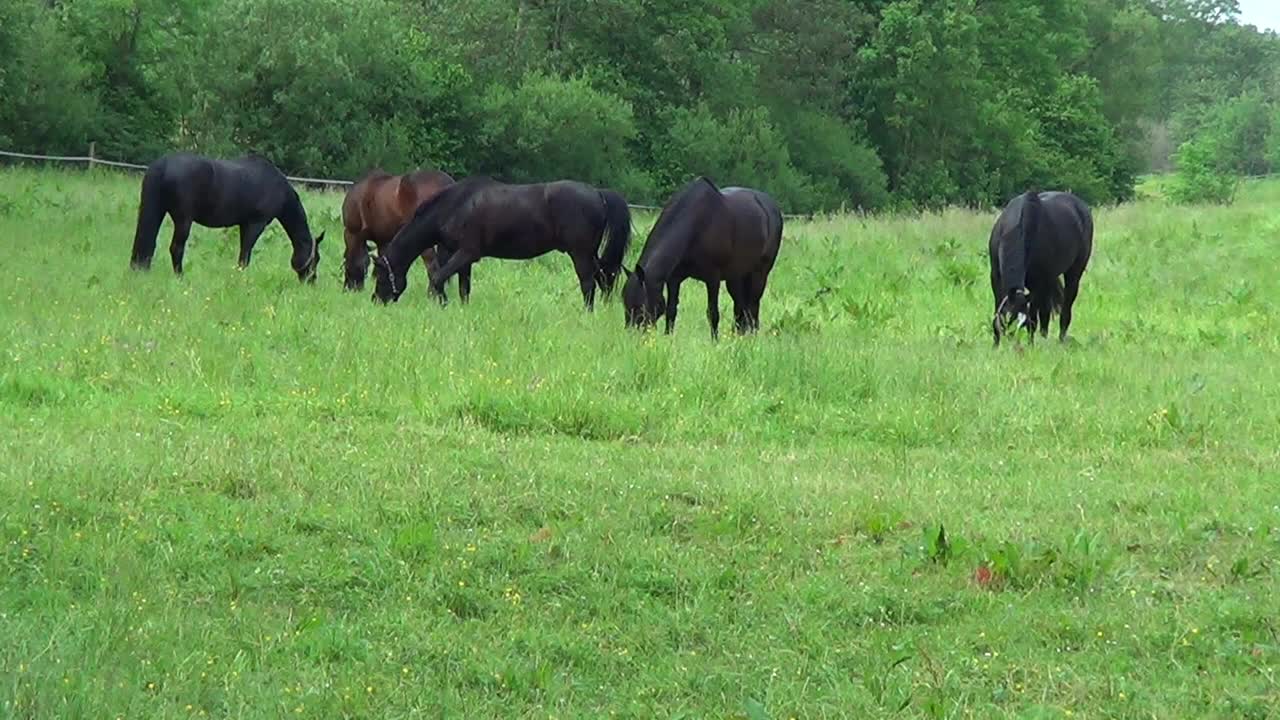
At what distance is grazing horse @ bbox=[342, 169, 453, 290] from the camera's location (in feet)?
60.7


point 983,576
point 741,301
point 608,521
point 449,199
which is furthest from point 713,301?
point 983,576

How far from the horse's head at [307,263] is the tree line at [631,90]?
74.1ft

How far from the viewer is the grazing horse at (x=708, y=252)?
45.4ft

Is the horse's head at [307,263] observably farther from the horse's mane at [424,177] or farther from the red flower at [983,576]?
the red flower at [983,576]

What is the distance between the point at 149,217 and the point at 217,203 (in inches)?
45.7

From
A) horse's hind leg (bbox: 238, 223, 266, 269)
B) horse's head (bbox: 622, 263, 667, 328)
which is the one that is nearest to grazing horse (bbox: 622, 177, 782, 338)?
horse's head (bbox: 622, 263, 667, 328)

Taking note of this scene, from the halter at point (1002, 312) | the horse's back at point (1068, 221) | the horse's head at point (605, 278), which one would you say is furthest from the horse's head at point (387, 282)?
the horse's back at point (1068, 221)

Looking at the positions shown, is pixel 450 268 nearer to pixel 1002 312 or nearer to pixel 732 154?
pixel 1002 312

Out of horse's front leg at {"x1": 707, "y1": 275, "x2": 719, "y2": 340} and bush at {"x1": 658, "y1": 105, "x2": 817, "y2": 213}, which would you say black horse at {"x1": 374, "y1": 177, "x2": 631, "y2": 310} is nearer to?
horse's front leg at {"x1": 707, "y1": 275, "x2": 719, "y2": 340}

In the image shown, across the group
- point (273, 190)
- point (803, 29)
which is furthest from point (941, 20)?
point (273, 190)

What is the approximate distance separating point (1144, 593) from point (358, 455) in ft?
13.5

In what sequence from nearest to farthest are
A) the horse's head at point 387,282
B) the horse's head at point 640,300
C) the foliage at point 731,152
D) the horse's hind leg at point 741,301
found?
the horse's head at point 640,300, the horse's hind leg at point 741,301, the horse's head at point 387,282, the foliage at point 731,152

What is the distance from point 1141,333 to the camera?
16.5 m

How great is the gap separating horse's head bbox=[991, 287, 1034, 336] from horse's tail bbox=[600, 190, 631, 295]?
4121 millimetres
